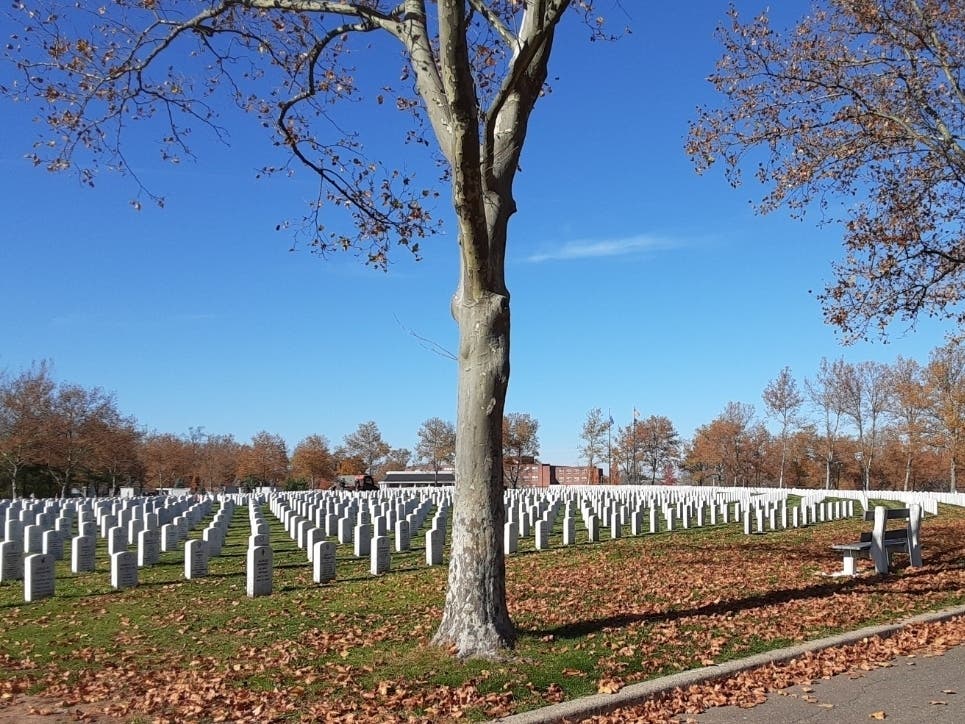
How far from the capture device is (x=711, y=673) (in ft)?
22.7

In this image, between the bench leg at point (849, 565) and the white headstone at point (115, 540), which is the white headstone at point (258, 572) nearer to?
the white headstone at point (115, 540)

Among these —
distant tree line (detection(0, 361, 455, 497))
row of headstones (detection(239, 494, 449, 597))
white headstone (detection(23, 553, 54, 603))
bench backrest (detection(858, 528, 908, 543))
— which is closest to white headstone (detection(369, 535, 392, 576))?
row of headstones (detection(239, 494, 449, 597))

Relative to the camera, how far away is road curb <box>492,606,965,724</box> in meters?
5.88

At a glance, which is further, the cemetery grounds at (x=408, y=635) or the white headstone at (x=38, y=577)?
the white headstone at (x=38, y=577)

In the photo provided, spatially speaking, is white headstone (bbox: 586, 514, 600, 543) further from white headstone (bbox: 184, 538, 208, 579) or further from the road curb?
the road curb

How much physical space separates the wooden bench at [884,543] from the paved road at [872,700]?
5225mm

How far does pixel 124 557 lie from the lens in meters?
13.1

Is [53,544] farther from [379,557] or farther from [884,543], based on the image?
[884,543]

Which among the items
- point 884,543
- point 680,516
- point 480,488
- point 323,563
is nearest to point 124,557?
point 323,563

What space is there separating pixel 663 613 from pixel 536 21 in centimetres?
622

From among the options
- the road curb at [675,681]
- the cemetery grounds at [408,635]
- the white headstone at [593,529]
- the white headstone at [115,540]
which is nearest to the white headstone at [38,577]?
the cemetery grounds at [408,635]

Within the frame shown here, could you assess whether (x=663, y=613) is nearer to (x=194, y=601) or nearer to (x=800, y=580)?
(x=800, y=580)

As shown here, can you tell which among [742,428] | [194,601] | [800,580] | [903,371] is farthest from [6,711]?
[742,428]

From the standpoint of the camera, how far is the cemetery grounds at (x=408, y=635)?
21.3 ft
